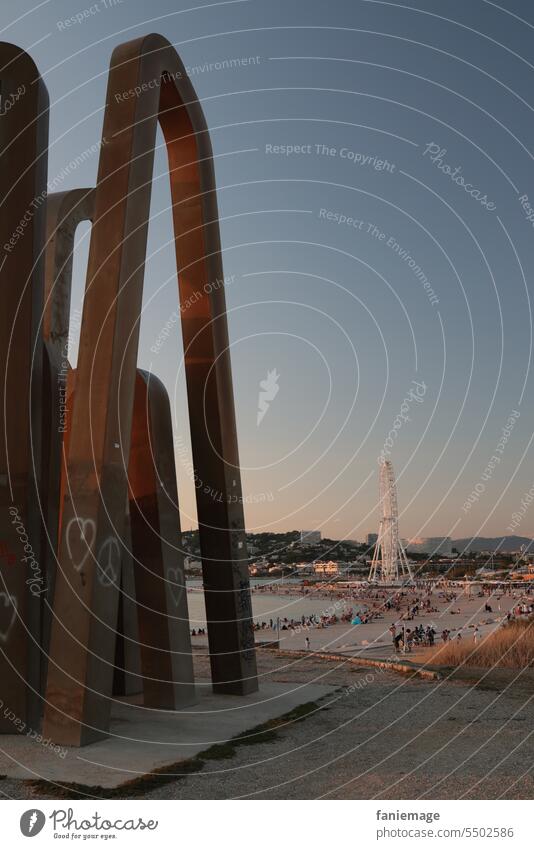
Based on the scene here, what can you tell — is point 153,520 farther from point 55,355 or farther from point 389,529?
point 389,529

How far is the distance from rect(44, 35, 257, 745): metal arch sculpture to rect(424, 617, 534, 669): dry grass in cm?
772

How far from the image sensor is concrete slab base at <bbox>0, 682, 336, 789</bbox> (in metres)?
11.5

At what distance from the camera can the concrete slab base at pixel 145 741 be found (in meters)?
11.5

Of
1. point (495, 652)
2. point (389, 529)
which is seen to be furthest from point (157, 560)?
point (389, 529)

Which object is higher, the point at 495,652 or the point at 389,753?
the point at 389,753

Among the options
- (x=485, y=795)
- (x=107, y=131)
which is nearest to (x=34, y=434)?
(x=107, y=131)

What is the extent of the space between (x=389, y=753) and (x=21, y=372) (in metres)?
9.33

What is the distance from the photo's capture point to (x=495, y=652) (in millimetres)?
23797

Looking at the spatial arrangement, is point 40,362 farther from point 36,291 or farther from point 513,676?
point 513,676

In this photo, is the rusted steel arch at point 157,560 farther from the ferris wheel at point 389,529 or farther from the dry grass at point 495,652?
the ferris wheel at point 389,529

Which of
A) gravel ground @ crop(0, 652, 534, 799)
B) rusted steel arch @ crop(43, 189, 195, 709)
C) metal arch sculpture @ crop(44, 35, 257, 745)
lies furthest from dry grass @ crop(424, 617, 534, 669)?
rusted steel arch @ crop(43, 189, 195, 709)

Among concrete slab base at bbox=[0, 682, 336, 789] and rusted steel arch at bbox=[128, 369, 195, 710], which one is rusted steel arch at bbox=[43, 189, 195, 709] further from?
concrete slab base at bbox=[0, 682, 336, 789]

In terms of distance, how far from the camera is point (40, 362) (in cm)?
1595

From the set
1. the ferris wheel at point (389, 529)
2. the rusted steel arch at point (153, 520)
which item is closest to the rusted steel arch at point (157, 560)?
the rusted steel arch at point (153, 520)
